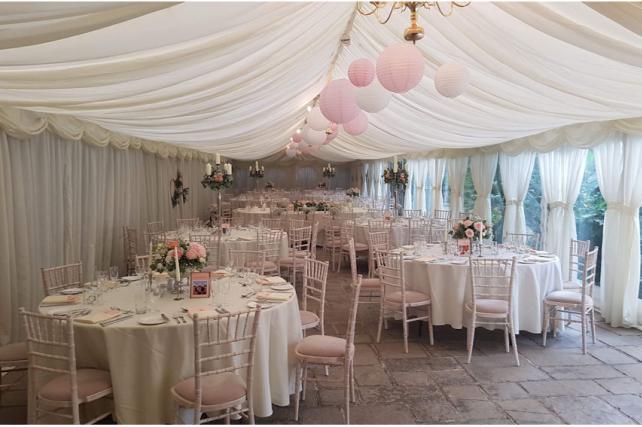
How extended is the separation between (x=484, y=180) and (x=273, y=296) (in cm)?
743

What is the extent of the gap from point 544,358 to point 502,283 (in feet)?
2.95

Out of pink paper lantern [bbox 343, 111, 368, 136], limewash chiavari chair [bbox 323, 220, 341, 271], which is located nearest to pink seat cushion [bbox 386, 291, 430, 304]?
pink paper lantern [bbox 343, 111, 368, 136]

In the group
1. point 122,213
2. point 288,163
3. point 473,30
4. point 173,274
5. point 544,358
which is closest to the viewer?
point 473,30

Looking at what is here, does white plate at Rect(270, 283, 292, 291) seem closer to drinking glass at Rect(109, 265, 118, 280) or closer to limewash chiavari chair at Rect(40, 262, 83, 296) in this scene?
drinking glass at Rect(109, 265, 118, 280)

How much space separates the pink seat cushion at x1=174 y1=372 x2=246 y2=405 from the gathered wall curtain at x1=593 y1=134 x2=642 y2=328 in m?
5.37

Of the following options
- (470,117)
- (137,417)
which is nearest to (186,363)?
(137,417)

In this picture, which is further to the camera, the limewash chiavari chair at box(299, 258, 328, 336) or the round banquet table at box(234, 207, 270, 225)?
the round banquet table at box(234, 207, 270, 225)

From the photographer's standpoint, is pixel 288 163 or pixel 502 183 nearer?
pixel 502 183

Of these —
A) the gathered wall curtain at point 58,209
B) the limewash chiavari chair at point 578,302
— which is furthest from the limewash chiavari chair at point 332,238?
the limewash chiavari chair at point 578,302

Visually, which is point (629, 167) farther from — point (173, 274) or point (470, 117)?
point (173, 274)

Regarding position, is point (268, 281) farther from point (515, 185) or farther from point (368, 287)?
point (515, 185)

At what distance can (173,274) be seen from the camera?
12.8 ft

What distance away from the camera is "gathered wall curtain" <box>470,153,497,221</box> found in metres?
9.80

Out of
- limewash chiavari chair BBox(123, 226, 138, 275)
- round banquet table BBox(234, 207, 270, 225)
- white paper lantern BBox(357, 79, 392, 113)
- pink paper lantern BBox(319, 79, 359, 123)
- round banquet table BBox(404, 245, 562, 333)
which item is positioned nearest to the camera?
white paper lantern BBox(357, 79, 392, 113)
